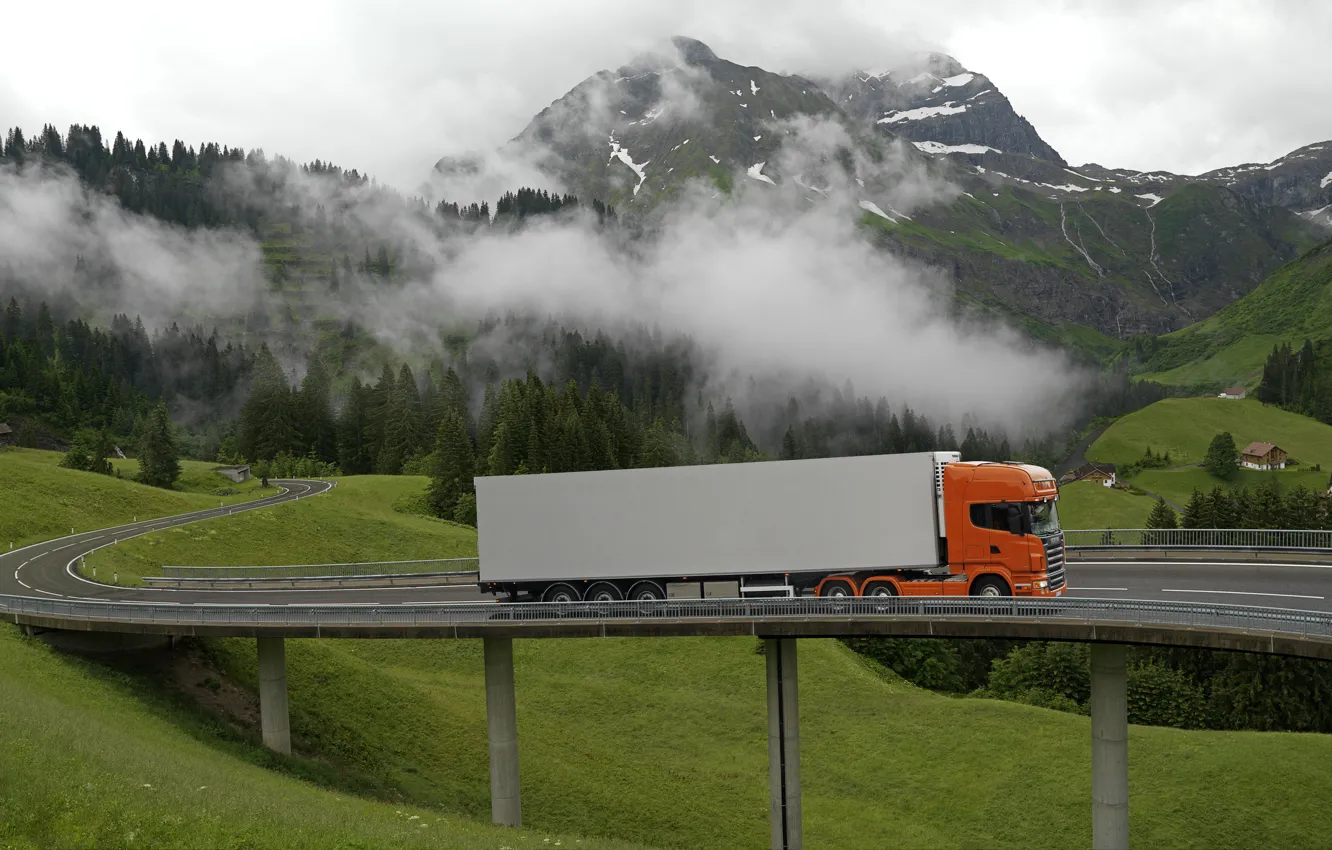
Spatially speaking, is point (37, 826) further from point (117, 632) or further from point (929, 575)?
point (929, 575)

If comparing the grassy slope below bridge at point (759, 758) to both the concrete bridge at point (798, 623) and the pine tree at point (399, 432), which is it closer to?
the concrete bridge at point (798, 623)

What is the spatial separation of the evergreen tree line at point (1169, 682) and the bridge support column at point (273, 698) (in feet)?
129

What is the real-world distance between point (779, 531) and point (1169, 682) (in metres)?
44.2

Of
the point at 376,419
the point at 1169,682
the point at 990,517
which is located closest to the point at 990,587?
the point at 990,517

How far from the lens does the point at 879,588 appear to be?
3222 cm

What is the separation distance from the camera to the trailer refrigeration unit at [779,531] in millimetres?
31359

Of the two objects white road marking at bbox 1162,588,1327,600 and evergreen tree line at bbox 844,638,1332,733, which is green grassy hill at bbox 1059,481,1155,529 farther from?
white road marking at bbox 1162,588,1327,600

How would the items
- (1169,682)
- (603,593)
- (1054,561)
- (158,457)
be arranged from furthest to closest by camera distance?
(158,457) < (1169,682) < (603,593) < (1054,561)

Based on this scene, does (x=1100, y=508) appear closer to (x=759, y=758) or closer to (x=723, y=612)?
(x=759, y=758)

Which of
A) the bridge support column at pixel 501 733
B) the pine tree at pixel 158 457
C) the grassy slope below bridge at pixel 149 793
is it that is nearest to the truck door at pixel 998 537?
the grassy slope below bridge at pixel 149 793

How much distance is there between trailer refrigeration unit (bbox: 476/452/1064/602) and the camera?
103 ft

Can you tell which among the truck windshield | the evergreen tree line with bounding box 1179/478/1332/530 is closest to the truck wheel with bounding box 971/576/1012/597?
the truck windshield

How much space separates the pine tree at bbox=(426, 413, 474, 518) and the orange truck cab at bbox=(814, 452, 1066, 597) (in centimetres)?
8157

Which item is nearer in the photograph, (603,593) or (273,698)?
(603,593)
